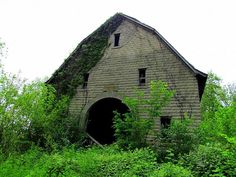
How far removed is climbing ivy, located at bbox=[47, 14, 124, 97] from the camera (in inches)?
698

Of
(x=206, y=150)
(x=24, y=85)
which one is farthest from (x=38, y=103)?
(x=206, y=150)

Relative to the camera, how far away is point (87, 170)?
7.49 metres

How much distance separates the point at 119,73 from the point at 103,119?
4.98m

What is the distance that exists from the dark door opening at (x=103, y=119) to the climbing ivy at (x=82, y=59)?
2.42 meters

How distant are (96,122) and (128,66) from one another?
5.49 metres

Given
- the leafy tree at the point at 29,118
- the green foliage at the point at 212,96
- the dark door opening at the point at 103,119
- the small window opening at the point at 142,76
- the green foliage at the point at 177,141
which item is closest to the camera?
the leafy tree at the point at 29,118

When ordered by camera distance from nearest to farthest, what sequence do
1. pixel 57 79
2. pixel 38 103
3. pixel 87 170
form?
pixel 87 170, pixel 38 103, pixel 57 79

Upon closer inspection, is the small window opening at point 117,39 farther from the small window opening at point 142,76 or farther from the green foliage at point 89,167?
the green foliage at point 89,167

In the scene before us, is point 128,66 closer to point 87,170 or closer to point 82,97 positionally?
point 82,97

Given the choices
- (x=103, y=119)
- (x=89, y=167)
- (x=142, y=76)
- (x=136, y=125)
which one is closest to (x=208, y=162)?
(x=89, y=167)

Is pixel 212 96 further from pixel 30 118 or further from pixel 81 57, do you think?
pixel 30 118

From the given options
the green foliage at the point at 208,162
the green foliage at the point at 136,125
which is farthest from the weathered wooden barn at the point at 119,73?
the green foliage at the point at 208,162

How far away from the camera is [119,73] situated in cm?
1633

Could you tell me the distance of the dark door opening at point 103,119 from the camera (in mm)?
18062
